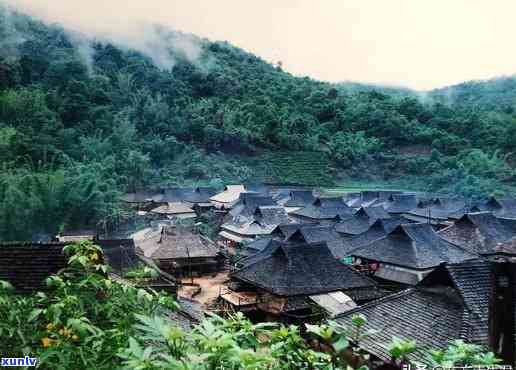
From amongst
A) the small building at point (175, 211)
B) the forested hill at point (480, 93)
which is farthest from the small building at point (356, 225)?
the forested hill at point (480, 93)

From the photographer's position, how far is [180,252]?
25109 mm

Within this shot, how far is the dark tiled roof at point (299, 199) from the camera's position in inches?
1704

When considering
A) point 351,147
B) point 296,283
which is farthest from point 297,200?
point 296,283

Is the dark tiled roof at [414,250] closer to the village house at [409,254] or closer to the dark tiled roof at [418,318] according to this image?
the village house at [409,254]

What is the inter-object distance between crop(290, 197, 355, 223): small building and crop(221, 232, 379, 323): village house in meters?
17.0

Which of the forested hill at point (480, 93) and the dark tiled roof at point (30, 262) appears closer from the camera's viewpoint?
the dark tiled roof at point (30, 262)

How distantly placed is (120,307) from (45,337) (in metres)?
0.43

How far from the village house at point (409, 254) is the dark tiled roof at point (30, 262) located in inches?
555

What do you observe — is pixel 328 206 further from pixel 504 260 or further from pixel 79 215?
pixel 504 260

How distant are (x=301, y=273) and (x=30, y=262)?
1126 cm

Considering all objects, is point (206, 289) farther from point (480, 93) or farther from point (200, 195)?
point (480, 93)

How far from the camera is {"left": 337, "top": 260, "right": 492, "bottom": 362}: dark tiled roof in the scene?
915 cm

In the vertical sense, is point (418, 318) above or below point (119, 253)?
above

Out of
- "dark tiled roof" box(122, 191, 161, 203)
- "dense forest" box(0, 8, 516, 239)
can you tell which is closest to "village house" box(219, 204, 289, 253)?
"dense forest" box(0, 8, 516, 239)
